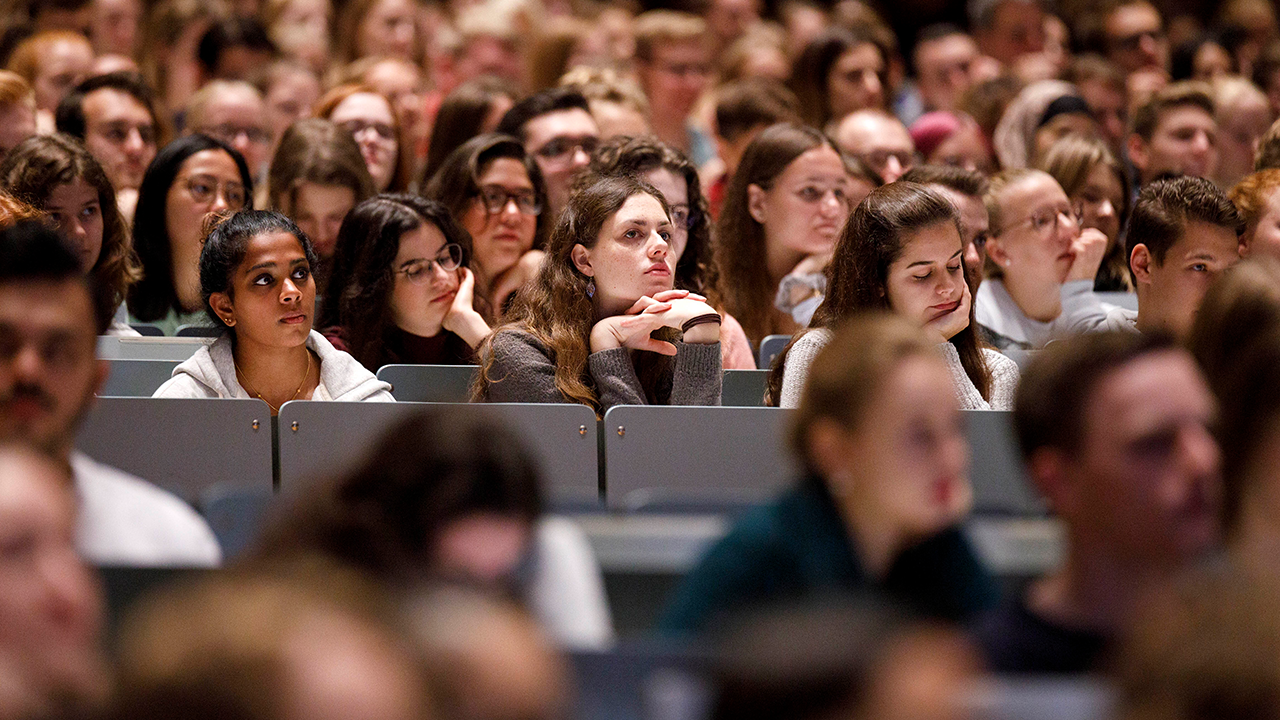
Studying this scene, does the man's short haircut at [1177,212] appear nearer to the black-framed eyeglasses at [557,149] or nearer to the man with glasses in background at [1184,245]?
the man with glasses in background at [1184,245]

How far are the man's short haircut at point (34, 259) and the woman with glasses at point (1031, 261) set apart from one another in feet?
8.08

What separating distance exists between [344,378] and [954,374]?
1.29m

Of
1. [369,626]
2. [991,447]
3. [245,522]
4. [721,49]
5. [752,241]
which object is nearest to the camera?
Answer: [369,626]

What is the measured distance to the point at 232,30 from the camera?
19.0 ft

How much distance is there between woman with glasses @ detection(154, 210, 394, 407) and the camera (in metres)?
2.83

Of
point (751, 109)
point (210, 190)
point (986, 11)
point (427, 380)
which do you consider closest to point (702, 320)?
point (427, 380)

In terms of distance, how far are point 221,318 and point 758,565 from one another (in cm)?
177

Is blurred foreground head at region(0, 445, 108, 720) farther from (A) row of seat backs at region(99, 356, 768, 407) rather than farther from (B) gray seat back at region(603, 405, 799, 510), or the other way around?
(A) row of seat backs at region(99, 356, 768, 407)

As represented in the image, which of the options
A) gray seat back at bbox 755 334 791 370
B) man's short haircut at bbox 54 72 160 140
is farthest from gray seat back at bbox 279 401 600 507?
man's short haircut at bbox 54 72 160 140

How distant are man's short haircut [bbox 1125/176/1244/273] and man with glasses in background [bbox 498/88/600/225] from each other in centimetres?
175

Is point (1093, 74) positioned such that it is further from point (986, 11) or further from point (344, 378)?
point (344, 378)

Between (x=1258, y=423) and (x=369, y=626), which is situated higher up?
(x=1258, y=423)

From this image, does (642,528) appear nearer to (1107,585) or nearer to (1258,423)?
(1107,585)

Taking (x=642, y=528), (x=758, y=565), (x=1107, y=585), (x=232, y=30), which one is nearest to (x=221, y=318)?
(x=642, y=528)
